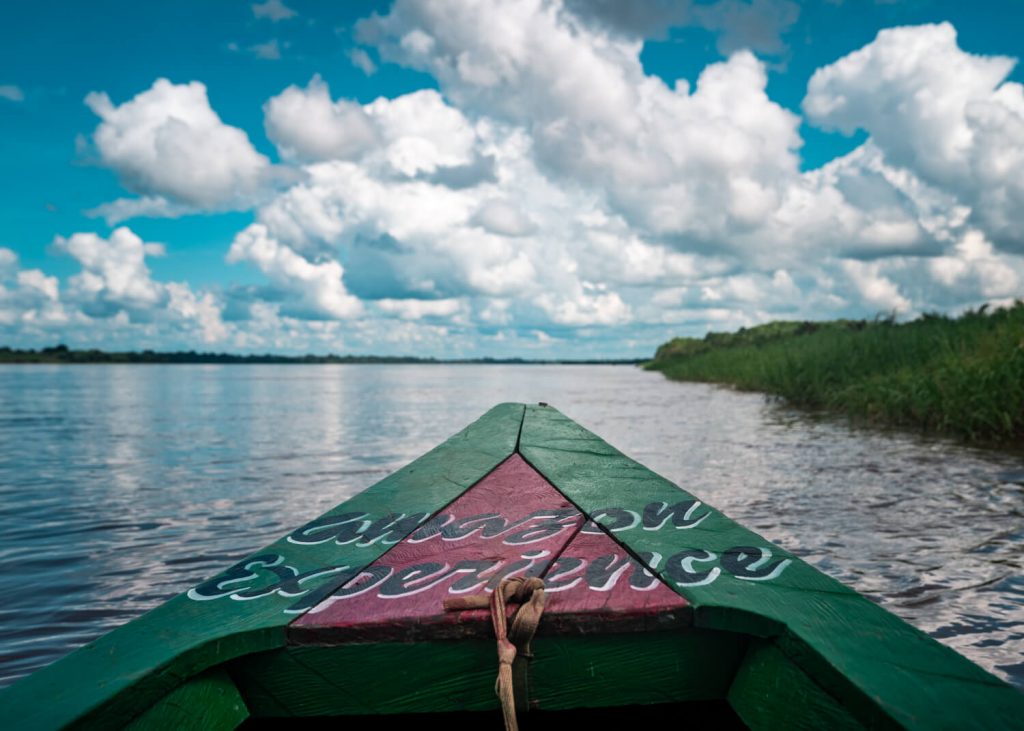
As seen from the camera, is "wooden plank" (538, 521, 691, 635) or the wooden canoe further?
"wooden plank" (538, 521, 691, 635)

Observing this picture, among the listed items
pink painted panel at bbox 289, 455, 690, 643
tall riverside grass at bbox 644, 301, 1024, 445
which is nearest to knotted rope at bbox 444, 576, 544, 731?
pink painted panel at bbox 289, 455, 690, 643

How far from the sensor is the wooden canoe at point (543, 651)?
1233mm

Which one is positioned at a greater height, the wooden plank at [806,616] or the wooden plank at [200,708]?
the wooden plank at [806,616]

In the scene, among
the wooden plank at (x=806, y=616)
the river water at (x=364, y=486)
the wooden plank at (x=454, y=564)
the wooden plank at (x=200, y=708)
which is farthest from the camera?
the river water at (x=364, y=486)

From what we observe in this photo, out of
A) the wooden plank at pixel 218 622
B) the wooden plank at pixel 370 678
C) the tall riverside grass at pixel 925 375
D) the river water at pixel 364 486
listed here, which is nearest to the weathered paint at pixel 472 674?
the wooden plank at pixel 370 678

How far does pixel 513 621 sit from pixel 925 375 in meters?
9.28

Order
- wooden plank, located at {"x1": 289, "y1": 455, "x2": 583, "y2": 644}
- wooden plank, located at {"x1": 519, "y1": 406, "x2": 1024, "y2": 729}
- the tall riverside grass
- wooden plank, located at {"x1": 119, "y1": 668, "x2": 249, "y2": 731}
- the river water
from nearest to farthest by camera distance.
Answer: wooden plank, located at {"x1": 519, "y1": 406, "x2": 1024, "y2": 729}
wooden plank, located at {"x1": 119, "y1": 668, "x2": 249, "y2": 731}
wooden plank, located at {"x1": 289, "y1": 455, "x2": 583, "y2": 644}
the river water
the tall riverside grass

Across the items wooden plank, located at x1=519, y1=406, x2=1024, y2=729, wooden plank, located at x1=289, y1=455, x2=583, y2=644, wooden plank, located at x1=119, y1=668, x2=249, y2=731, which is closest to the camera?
wooden plank, located at x1=519, y1=406, x2=1024, y2=729

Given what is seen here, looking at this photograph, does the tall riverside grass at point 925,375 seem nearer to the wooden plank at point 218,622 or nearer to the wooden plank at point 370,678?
the wooden plank at point 218,622

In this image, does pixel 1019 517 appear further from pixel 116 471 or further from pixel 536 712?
pixel 116 471

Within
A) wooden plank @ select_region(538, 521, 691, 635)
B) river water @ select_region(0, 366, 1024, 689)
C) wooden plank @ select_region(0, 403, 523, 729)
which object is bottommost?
river water @ select_region(0, 366, 1024, 689)

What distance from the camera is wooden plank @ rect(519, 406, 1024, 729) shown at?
1.17 meters

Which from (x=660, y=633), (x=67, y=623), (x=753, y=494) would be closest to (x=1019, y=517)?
(x=753, y=494)

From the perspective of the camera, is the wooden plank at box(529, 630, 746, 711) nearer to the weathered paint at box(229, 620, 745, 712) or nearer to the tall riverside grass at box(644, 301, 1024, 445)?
the weathered paint at box(229, 620, 745, 712)
